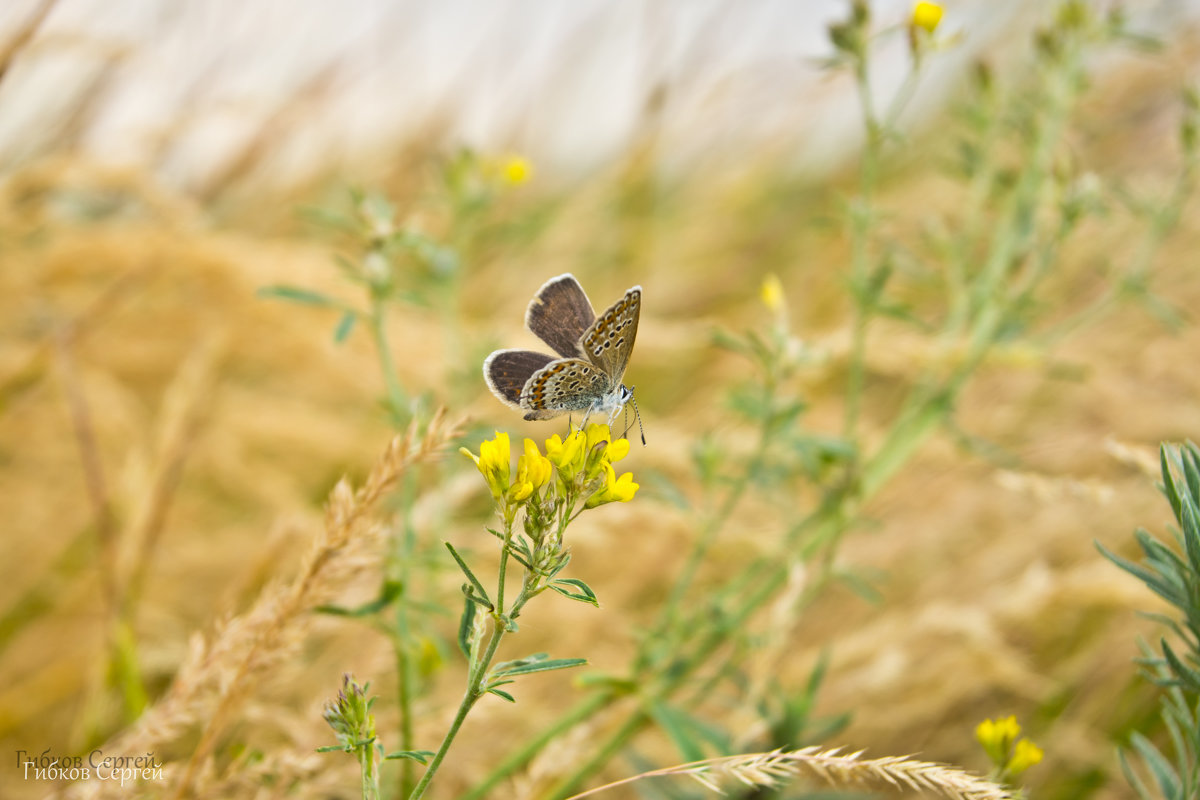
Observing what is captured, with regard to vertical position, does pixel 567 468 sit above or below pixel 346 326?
below

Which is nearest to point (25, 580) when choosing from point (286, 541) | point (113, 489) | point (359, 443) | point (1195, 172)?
point (113, 489)

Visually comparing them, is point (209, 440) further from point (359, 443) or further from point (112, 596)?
point (112, 596)

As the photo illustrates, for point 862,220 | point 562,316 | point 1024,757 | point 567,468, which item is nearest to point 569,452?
point 567,468

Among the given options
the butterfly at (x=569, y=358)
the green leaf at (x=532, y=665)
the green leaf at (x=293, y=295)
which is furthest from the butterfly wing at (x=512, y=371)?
the green leaf at (x=293, y=295)

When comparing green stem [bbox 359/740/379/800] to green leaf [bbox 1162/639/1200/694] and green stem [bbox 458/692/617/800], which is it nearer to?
green stem [bbox 458/692/617/800]

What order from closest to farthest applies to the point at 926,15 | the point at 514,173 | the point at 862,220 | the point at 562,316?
the point at 562,316
the point at 926,15
the point at 862,220
the point at 514,173

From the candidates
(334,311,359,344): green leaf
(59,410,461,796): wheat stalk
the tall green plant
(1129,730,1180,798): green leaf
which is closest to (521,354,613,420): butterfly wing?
(59,410,461,796): wheat stalk

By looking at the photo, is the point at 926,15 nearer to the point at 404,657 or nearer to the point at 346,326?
the point at 346,326
